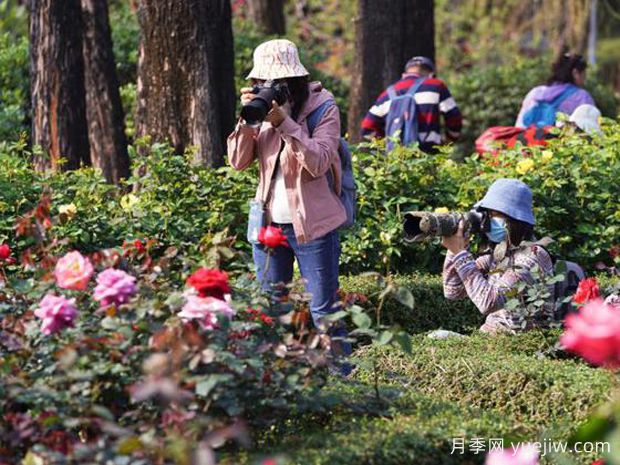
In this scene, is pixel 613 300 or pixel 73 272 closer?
pixel 73 272

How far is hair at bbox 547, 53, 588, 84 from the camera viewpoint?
33.8 ft

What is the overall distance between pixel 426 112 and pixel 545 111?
1.17 m

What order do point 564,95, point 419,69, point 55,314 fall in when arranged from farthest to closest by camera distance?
point 564,95
point 419,69
point 55,314

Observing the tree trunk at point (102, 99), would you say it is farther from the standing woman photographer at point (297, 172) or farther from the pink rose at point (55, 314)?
the pink rose at point (55, 314)

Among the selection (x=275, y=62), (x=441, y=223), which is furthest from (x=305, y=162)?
(x=441, y=223)

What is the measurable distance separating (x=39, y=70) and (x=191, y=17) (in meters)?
1.40

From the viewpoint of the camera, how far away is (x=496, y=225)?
614 cm

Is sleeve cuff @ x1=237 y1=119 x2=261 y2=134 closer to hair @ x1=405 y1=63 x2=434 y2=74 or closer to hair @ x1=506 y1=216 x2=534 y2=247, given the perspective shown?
hair @ x1=506 y1=216 x2=534 y2=247

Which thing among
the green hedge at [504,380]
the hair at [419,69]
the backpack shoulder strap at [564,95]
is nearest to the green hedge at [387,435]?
the green hedge at [504,380]

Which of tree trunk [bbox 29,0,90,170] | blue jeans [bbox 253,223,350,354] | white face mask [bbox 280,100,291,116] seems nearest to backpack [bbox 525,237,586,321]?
blue jeans [bbox 253,223,350,354]

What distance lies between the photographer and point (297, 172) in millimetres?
5762

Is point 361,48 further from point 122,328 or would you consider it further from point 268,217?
point 122,328

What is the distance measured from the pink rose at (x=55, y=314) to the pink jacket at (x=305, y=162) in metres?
1.78

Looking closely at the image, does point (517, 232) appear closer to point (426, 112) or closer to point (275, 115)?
point (275, 115)
